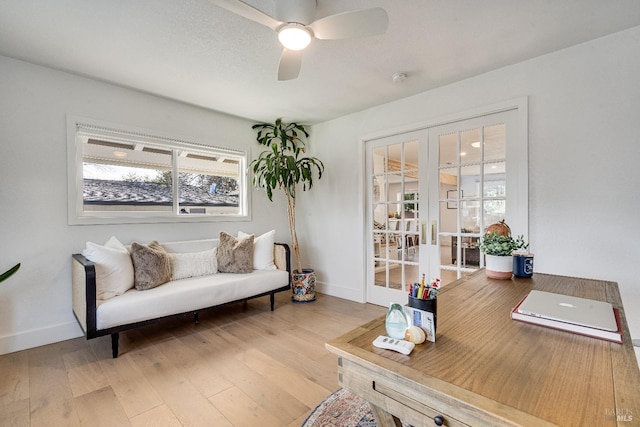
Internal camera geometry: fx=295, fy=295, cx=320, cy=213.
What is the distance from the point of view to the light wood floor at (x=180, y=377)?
5.65 feet

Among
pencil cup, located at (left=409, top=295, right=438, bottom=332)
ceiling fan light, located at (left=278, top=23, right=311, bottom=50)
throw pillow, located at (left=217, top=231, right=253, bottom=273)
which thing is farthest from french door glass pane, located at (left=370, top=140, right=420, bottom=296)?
pencil cup, located at (left=409, top=295, right=438, bottom=332)

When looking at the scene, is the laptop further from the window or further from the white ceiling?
the window

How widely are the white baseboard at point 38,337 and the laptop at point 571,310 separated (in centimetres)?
359

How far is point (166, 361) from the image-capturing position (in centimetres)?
234

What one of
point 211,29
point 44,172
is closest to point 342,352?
point 211,29

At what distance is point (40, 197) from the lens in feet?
8.67

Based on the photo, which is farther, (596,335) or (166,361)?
(166,361)

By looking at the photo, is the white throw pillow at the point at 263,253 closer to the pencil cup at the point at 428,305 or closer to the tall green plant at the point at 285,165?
the tall green plant at the point at 285,165

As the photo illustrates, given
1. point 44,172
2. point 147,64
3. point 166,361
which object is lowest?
point 166,361

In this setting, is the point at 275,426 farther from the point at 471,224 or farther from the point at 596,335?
the point at 471,224

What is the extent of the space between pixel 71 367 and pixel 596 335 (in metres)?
3.16

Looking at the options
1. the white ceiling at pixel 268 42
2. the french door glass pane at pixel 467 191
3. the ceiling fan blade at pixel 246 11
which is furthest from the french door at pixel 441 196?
the ceiling fan blade at pixel 246 11

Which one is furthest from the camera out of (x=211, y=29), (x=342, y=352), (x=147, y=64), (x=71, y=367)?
(x=147, y=64)

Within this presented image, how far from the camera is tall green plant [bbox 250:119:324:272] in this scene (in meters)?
3.76
